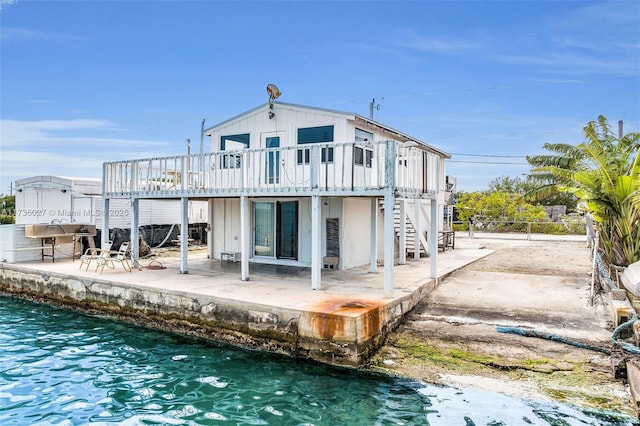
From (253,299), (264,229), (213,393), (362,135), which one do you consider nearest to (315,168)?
(253,299)

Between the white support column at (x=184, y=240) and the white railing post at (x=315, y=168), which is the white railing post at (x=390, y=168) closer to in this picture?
the white railing post at (x=315, y=168)

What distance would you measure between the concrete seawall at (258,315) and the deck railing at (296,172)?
264 centimetres

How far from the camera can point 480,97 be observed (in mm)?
29625

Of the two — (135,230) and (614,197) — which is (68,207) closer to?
(135,230)

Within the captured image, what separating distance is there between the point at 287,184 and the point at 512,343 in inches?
262

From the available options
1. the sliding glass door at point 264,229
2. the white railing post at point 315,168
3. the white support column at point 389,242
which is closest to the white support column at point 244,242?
the white railing post at point 315,168

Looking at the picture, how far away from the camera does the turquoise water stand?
563 centimetres

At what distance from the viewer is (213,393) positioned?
21.2ft

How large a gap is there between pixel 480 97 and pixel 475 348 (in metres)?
26.0

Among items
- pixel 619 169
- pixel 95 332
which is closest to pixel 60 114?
pixel 95 332

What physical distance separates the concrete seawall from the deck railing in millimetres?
2642

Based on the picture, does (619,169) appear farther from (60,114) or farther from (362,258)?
(60,114)

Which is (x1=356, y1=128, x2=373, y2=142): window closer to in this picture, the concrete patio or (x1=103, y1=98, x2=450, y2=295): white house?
(x1=103, y1=98, x2=450, y2=295): white house

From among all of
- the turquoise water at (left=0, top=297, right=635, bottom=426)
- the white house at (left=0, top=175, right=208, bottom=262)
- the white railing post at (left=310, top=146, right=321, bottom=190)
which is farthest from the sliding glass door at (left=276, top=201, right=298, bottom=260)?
the white house at (left=0, top=175, right=208, bottom=262)
